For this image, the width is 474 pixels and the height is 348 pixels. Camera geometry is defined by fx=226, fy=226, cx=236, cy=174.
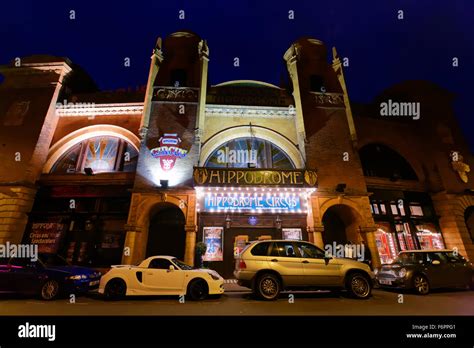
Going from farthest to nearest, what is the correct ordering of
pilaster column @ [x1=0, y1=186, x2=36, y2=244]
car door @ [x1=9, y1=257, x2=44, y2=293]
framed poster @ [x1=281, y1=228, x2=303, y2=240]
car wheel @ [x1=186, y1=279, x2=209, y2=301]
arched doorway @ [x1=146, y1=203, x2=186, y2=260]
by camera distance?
framed poster @ [x1=281, y1=228, x2=303, y2=240], arched doorway @ [x1=146, y1=203, x2=186, y2=260], pilaster column @ [x1=0, y1=186, x2=36, y2=244], car door @ [x1=9, y1=257, x2=44, y2=293], car wheel @ [x1=186, y1=279, x2=209, y2=301]

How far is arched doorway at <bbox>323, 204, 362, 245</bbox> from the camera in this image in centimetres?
1382

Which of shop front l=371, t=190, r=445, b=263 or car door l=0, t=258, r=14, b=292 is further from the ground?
shop front l=371, t=190, r=445, b=263

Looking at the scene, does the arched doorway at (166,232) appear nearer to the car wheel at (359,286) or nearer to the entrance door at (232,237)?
the entrance door at (232,237)

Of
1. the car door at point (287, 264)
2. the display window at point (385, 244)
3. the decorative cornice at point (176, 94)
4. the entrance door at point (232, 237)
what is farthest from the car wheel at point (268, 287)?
the decorative cornice at point (176, 94)

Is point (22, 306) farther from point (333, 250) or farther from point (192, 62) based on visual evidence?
point (192, 62)

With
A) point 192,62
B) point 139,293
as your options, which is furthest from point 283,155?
point 139,293

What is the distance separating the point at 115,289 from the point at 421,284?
37.8ft

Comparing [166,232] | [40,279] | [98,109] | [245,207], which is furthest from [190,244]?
[98,109]

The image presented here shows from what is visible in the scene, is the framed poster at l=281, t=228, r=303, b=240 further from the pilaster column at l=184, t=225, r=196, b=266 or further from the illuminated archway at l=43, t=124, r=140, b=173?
the illuminated archway at l=43, t=124, r=140, b=173

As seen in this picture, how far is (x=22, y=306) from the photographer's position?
22.9ft

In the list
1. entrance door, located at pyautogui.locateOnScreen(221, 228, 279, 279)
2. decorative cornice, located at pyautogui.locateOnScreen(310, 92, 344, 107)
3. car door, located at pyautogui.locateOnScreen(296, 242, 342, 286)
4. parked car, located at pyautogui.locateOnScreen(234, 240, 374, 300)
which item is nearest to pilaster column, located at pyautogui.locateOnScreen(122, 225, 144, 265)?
entrance door, located at pyautogui.locateOnScreen(221, 228, 279, 279)

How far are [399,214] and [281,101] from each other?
36.7ft

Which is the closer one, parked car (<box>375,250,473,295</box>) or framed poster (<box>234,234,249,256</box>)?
parked car (<box>375,250,473,295</box>)

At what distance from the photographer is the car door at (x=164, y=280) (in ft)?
25.6
